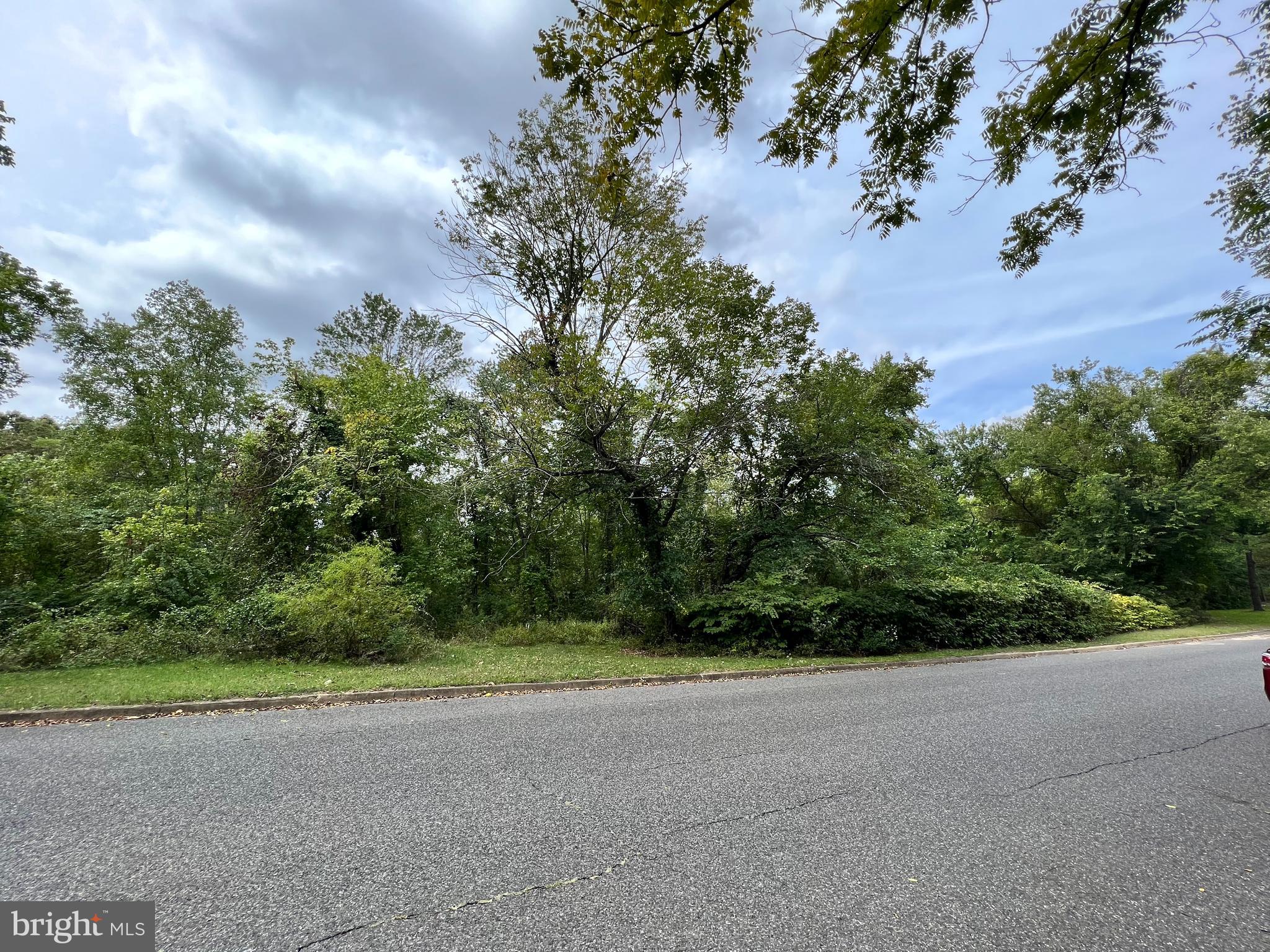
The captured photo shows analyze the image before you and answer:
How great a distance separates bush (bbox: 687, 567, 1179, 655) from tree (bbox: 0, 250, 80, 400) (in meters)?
16.4

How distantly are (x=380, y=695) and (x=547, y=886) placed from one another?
5186 mm

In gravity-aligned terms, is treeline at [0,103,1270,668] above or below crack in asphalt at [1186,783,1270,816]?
above

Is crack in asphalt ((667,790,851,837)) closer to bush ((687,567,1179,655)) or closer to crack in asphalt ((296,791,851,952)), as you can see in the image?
crack in asphalt ((296,791,851,952))

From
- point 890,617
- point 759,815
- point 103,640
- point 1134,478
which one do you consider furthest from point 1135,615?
point 103,640

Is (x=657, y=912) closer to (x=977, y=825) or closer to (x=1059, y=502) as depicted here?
(x=977, y=825)

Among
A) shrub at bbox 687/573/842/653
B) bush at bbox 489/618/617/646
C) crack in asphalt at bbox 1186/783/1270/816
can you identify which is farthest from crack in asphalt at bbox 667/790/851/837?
bush at bbox 489/618/617/646

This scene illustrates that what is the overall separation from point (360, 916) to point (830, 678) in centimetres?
764

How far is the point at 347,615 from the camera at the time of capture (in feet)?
31.0

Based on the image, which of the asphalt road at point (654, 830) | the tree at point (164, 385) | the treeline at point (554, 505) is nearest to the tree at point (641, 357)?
the treeline at point (554, 505)

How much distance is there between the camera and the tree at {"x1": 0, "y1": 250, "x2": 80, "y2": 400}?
11016mm

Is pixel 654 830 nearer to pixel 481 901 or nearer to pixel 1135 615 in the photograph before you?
pixel 481 901

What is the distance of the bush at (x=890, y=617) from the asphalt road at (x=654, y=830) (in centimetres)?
510

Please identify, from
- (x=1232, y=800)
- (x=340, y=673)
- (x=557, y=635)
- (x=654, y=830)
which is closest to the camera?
(x=654, y=830)

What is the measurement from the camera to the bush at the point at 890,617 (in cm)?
1071
